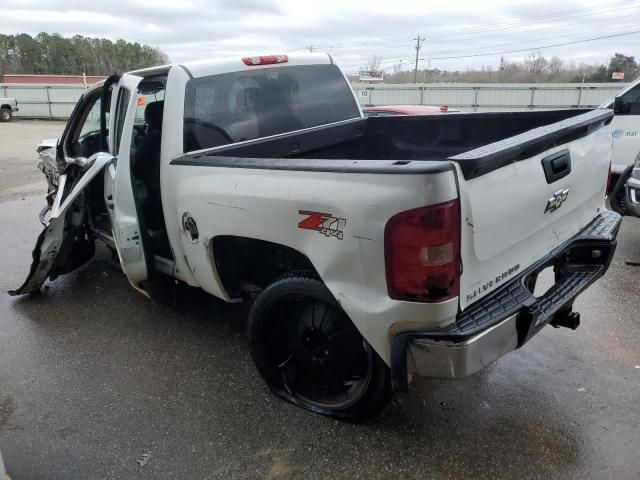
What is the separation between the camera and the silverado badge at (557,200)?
2643mm

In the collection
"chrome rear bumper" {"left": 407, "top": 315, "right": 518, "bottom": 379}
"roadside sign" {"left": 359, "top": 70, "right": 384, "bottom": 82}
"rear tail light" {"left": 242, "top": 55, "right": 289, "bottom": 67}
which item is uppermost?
"roadside sign" {"left": 359, "top": 70, "right": 384, "bottom": 82}

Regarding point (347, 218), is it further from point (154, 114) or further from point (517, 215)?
point (154, 114)

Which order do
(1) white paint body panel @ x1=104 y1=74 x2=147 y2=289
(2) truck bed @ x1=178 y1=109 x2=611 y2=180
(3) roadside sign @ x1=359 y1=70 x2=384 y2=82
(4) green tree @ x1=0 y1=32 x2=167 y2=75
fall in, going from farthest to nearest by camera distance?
(4) green tree @ x1=0 y1=32 x2=167 y2=75, (3) roadside sign @ x1=359 y1=70 x2=384 y2=82, (1) white paint body panel @ x1=104 y1=74 x2=147 y2=289, (2) truck bed @ x1=178 y1=109 x2=611 y2=180

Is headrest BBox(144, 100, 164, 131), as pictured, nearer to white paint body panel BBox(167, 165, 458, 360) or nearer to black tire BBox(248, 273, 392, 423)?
white paint body panel BBox(167, 165, 458, 360)

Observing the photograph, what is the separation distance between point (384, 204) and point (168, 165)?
172cm

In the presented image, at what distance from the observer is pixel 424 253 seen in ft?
6.89

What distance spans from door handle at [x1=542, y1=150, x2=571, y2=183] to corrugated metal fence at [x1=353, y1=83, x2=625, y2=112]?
17.3 m

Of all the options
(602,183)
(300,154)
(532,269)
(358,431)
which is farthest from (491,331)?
(300,154)

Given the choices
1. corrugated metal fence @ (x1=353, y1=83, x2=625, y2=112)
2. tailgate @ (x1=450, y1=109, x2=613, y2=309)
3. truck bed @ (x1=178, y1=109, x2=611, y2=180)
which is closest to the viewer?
tailgate @ (x1=450, y1=109, x2=613, y2=309)

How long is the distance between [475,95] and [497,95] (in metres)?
0.89

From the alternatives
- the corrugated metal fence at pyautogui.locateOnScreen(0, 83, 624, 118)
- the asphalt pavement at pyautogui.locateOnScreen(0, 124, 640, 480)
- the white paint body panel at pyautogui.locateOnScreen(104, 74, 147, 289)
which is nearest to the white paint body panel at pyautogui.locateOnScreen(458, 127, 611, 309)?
the asphalt pavement at pyautogui.locateOnScreen(0, 124, 640, 480)

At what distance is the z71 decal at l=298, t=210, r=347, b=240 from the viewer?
7.46 feet

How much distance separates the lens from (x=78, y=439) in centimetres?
279

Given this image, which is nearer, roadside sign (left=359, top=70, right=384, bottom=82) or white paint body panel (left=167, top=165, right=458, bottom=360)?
white paint body panel (left=167, top=165, right=458, bottom=360)
